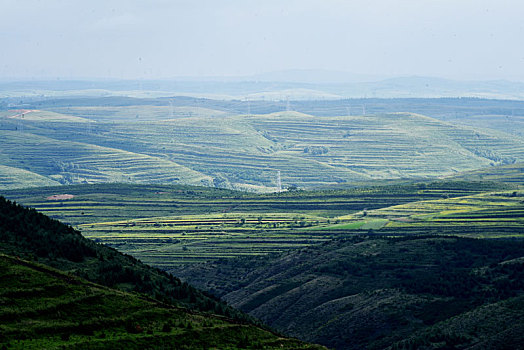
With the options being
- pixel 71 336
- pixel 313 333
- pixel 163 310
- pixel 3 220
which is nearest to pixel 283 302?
pixel 313 333

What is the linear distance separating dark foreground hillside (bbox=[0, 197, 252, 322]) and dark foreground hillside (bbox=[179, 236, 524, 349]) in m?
32.9

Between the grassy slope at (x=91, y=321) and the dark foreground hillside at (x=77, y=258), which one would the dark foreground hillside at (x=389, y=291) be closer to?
the dark foreground hillside at (x=77, y=258)

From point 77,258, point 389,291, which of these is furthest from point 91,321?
point 389,291

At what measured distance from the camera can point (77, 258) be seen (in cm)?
Result: 9144

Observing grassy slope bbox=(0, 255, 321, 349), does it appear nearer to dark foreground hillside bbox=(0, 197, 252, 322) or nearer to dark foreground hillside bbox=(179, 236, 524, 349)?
dark foreground hillside bbox=(0, 197, 252, 322)

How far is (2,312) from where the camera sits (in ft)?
191

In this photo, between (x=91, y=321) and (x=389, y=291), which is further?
(x=389, y=291)

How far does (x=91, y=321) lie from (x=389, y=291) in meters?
93.1

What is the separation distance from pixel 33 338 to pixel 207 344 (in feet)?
42.2

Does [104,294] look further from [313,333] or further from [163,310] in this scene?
[313,333]

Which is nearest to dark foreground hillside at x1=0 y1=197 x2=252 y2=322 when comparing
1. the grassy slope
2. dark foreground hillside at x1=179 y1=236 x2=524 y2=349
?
the grassy slope

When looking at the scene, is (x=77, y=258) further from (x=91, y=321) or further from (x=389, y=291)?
(x=389, y=291)

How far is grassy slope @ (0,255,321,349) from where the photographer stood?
57.1 meters

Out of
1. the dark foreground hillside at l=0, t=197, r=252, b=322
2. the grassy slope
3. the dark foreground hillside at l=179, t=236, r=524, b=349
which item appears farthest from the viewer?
the dark foreground hillside at l=179, t=236, r=524, b=349
